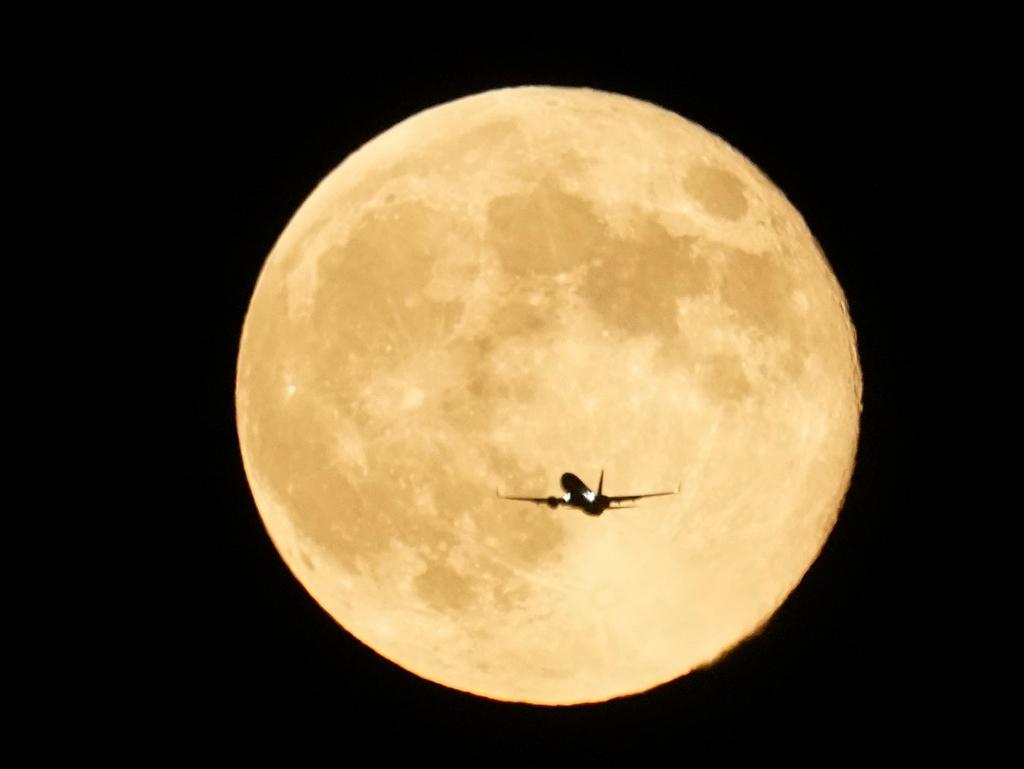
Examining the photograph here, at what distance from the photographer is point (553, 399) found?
5105mm

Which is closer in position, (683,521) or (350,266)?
(683,521)

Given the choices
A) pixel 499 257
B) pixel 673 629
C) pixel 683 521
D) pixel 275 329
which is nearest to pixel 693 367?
pixel 683 521

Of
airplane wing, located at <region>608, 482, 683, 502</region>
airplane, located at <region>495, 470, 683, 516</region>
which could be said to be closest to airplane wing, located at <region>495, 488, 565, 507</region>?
airplane, located at <region>495, 470, 683, 516</region>

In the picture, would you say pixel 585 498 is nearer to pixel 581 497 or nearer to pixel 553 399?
pixel 581 497

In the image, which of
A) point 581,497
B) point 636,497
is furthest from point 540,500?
point 636,497

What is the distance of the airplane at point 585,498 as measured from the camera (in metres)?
4.99

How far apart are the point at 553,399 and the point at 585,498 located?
57cm

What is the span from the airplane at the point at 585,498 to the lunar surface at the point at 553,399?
63 millimetres

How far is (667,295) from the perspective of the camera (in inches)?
210

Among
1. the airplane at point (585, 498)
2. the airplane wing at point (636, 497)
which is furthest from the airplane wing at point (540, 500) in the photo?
the airplane wing at point (636, 497)

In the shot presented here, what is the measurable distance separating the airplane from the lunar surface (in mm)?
63

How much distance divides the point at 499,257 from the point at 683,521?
184 centimetres

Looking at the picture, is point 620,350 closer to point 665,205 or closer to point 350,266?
point 665,205

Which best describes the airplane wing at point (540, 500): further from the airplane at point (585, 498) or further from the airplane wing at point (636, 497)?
the airplane wing at point (636, 497)
